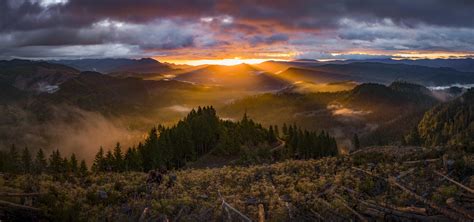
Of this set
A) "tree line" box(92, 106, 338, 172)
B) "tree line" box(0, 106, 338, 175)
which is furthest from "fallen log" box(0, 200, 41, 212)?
"tree line" box(92, 106, 338, 172)

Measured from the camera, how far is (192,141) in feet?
309

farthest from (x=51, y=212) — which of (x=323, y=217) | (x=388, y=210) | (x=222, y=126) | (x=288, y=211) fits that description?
(x=222, y=126)

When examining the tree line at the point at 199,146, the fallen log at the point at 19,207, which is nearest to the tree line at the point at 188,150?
the tree line at the point at 199,146

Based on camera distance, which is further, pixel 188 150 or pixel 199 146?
pixel 199 146

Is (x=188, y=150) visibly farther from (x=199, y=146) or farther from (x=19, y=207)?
(x=19, y=207)

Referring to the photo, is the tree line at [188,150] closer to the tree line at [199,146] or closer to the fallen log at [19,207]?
the tree line at [199,146]

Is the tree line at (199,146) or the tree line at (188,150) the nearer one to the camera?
the tree line at (188,150)

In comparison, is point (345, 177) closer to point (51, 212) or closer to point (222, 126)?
point (51, 212)

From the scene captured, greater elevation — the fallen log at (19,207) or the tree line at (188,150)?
the fallen log at (19,207)

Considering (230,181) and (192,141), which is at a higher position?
(230,181)

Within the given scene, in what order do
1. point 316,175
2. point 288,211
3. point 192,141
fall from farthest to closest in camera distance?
point 192,141
point 316,175
point 288,211

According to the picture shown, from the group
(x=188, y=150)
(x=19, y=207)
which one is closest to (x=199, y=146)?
(x=188, y=150)

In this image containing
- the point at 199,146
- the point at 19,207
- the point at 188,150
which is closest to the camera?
the point at 19,207

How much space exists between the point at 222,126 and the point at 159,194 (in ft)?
285
